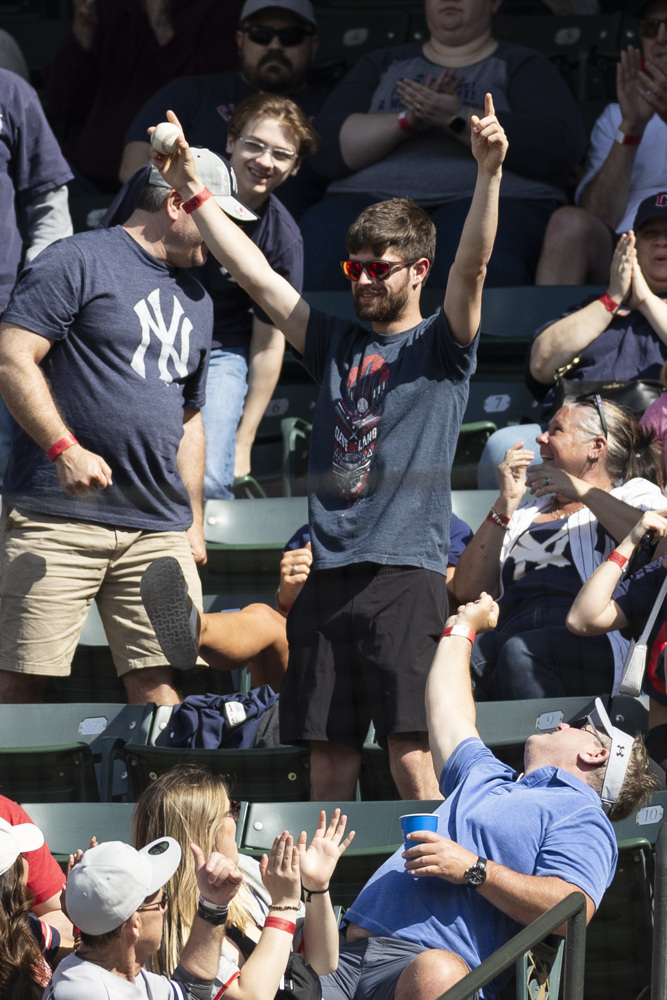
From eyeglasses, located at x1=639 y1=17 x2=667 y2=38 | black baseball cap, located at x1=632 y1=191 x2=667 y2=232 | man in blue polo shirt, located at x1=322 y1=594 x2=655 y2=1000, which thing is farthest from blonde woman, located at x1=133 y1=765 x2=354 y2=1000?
eyeglasses, located at x1=639 y1=17 x2=667 y2=38

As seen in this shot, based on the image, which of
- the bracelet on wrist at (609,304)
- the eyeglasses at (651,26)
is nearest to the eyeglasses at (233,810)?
the bracelet on wrist at (609,304)

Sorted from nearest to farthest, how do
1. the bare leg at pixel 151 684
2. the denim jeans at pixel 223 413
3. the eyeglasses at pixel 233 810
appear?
the eyeglasses at pixel 233 810, the bare leg at pixel 151 684, the denim jeans at pixel 223 413

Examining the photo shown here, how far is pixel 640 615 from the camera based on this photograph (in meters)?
3.10

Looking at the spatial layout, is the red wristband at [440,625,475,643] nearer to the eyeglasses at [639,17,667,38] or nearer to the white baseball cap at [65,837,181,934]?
the white baseball cap at [65,837,181,934]

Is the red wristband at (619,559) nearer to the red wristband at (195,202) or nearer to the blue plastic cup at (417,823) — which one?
the blue plastic cup at (417,823)

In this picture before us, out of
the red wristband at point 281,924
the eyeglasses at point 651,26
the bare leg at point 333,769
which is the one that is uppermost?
the eyeglasses at point 651,26

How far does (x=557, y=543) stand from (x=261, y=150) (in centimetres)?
146

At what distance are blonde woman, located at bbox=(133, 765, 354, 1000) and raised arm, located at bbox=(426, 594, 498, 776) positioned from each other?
0.33 meters

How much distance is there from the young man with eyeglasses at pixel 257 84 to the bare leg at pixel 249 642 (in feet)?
6.84

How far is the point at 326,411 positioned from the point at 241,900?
1.11 meters

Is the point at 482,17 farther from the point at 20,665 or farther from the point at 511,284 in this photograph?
the point at 20,665

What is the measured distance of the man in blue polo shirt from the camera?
215 centimetres

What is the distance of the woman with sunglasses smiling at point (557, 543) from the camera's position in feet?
10.7

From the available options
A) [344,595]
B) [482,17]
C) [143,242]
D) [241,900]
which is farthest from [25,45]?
[241,900]
